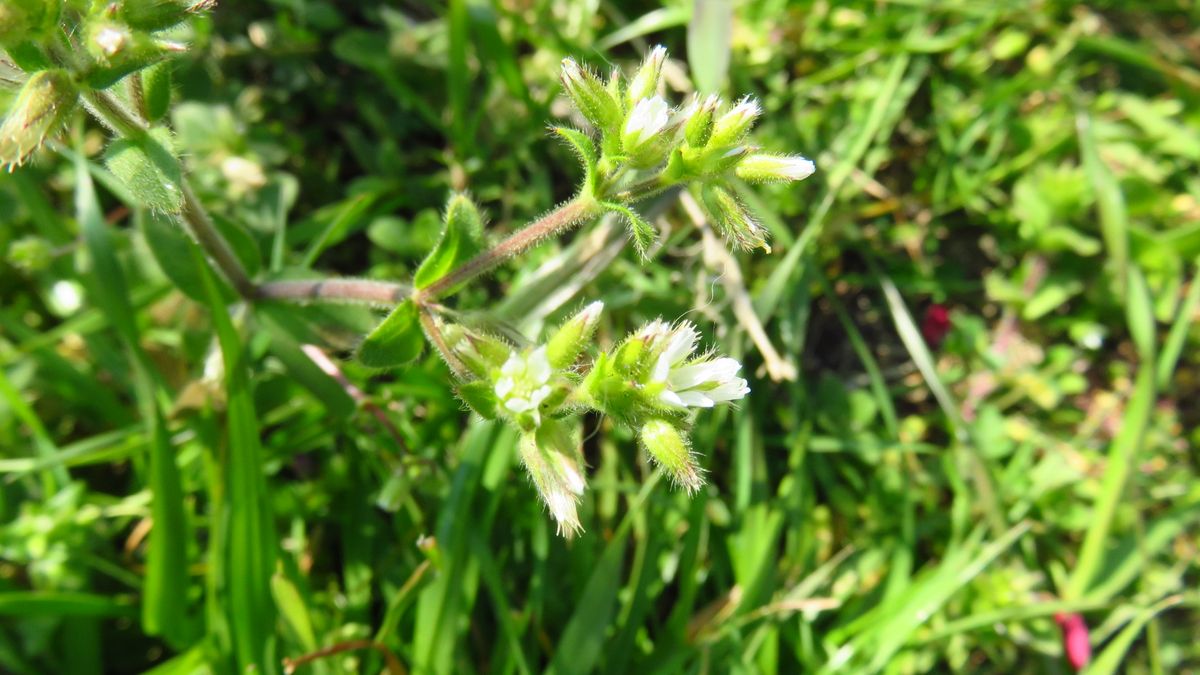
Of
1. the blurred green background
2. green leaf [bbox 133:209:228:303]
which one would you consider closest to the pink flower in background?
the blurred green background

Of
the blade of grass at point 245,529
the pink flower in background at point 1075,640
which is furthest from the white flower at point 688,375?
the pink flower in background at point 1075,640

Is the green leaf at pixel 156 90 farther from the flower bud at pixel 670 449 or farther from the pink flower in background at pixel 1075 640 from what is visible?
the pink flower in background at pixel 1075 640

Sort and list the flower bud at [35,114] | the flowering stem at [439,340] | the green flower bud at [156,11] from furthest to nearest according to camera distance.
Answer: the flowering stem at [439,340], the green flower bud at [156,11], the flower bud at [35,114]

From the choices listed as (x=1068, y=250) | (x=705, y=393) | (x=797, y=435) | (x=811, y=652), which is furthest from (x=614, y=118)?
(x=1068, y=250)

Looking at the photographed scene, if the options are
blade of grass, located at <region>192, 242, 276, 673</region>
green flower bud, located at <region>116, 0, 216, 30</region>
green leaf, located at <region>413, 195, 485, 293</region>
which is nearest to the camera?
green flower bud, located at <region>116, 0, 216, 30</region>

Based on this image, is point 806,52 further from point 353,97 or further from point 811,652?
point 811,652

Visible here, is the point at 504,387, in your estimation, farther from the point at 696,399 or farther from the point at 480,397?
the point at 696,399

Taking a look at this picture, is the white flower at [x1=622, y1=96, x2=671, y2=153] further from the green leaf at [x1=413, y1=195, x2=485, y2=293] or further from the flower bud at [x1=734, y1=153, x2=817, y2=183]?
the green leaf at [x1=413, y1=195, x2=485, y2=293]
